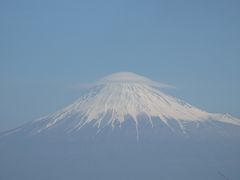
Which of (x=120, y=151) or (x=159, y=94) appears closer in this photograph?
(x=120, y=151)

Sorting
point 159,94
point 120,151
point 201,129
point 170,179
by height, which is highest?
point 159,94

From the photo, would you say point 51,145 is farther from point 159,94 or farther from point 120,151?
point 159,94

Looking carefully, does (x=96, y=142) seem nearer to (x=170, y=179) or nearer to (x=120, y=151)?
(x=120, y=151)

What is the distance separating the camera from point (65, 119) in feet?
318

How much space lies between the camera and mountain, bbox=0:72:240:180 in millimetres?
81062

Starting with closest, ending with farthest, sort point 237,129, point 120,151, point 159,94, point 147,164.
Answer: point 147,164, point 120,151, point 237,129, point 159,94

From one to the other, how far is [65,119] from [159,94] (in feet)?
58.0

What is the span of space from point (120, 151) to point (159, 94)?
20.2 meters

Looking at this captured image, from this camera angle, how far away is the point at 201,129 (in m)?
94.0

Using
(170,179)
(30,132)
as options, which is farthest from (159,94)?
(170,179)

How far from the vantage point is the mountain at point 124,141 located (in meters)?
81.1

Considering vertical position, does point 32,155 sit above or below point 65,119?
below

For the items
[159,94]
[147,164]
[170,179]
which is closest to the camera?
[170,179]

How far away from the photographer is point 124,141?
296 feet
